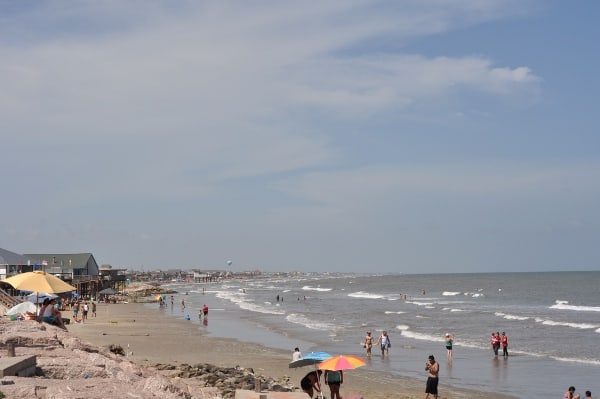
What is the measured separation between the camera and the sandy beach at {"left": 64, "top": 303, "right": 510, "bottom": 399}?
19.9m

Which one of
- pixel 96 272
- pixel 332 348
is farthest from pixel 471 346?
pixel 96 272

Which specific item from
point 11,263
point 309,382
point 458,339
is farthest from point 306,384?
point 11,263

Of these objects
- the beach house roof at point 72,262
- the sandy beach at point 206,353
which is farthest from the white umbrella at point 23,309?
the beach house roof at point 72,262

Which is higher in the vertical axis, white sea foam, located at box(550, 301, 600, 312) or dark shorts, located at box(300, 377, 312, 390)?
dark shorts, located at box(300, 377, 312, 390)

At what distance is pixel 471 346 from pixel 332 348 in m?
6.43

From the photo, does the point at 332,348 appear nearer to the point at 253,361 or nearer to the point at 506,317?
the point at 253,361

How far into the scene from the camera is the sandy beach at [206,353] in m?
19.9

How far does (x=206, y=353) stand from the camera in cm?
2753

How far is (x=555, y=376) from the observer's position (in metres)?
22.5

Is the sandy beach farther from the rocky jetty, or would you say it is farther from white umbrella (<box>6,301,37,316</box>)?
the rocky jetty

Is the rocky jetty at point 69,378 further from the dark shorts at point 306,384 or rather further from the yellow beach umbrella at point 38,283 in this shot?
the yellow beach umbrella at point 38,283

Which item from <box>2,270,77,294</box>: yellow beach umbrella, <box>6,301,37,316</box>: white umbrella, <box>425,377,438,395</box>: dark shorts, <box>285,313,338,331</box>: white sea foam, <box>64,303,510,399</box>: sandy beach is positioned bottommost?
<box>285,313,338,331</box>: white sea foam

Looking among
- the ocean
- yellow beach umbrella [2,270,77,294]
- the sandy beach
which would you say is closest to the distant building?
the sandy beach

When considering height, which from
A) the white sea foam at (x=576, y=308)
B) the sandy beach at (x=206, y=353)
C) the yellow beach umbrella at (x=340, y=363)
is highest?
the yellow beach umbrella at (x=340, y=363)
